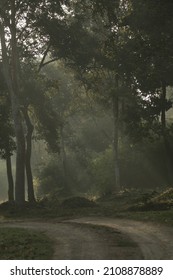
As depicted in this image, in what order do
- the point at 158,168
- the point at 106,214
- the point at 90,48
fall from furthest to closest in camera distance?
the point at 158,168, the point at 90,48, the point at 106,214

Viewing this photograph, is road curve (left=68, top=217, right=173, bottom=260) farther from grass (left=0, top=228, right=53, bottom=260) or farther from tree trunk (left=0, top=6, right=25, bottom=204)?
tree trunk (left=0, top=6, right=25, bottom=204)

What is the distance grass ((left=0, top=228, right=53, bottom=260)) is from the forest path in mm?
340

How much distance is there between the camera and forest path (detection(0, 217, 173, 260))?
41.4 feet

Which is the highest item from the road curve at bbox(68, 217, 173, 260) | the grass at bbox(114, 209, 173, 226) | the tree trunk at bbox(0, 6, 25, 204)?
the tree trunk at bbox(0, 6, 25, 204)

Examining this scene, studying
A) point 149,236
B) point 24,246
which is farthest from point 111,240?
point 24,246

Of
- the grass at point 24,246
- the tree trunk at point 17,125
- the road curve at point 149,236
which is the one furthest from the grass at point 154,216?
the tree trunk at point 17,125

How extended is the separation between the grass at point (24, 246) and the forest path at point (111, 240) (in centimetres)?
34

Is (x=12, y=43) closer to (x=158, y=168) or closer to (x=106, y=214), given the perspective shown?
(x=106, y=214)

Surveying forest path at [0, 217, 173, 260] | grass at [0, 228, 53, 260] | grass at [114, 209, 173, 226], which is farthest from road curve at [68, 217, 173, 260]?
grass at [0, 228, 53, 260]

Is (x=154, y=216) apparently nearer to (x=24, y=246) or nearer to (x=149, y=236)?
(x=149, y=236)

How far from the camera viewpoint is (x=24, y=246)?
1430cm
